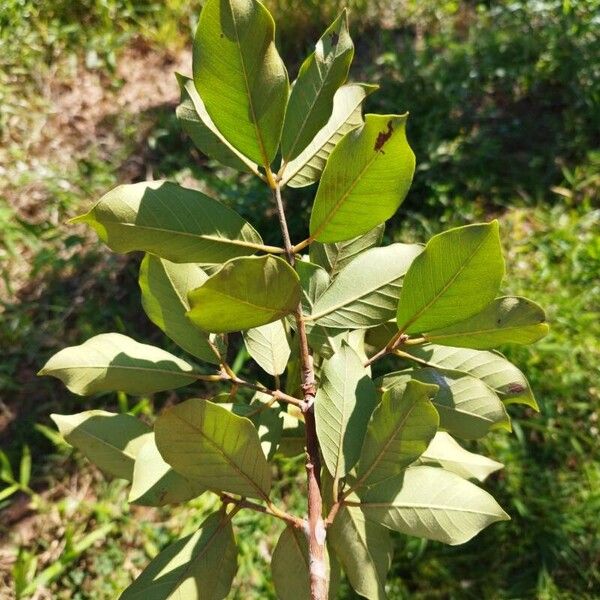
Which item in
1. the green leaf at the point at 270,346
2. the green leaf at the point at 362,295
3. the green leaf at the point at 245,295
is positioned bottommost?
the green leaf at the point at 270,346

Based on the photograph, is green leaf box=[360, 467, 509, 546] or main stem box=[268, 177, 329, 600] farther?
green leaf box=[360, 467, 509, 546]

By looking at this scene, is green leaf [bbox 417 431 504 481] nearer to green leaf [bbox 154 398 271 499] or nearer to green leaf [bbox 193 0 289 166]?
green leaf [bbox 154 398 271 499]

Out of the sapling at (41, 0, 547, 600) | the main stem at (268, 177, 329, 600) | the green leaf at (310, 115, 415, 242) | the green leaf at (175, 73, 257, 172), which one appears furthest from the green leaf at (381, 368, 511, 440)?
the green leaf at (175, 73, 257, 172)

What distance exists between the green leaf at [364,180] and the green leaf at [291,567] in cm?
41

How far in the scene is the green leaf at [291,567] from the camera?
853mm

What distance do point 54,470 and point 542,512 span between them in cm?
150

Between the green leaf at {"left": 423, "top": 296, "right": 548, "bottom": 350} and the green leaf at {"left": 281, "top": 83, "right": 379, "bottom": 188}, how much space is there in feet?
0.81

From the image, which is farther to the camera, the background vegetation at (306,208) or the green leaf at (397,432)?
the background vegetation at (306,208)

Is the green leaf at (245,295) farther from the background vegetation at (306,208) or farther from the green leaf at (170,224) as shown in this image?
the background vegetation at (306,208)

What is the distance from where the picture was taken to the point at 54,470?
2115mm

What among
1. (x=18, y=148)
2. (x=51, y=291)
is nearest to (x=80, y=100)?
(x=18, y=148)

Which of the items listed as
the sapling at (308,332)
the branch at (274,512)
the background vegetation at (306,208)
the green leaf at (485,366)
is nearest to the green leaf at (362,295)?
the sapling at (308,332)

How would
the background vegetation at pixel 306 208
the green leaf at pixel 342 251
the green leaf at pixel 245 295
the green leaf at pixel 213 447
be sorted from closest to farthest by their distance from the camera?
1. the green leaf at pixel 245 295
2. the green leaf at pixel 213 447
3. the green leaf at pixel 342 251
4. the background vegetation at pixel 306 208

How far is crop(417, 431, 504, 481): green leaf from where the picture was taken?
0.95 metres
